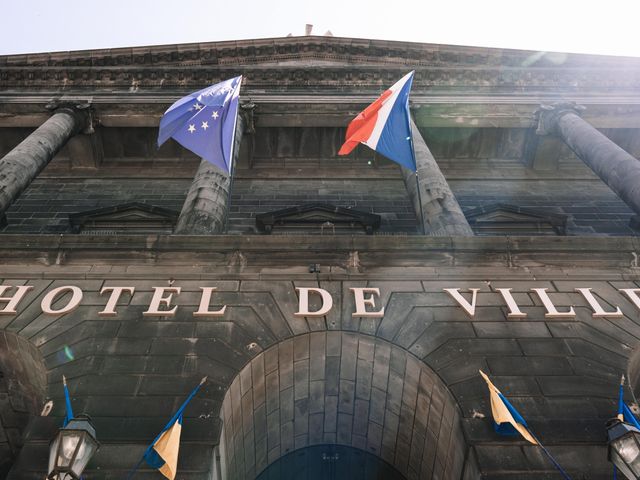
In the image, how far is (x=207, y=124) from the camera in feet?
39.2

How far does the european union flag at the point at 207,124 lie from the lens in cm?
1141

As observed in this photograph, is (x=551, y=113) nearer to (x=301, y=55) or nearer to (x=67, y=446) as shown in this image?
(x=301, y=55)

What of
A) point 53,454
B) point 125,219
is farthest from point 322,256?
point 125,219

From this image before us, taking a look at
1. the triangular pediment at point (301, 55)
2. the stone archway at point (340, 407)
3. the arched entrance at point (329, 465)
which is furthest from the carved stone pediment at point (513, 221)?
the arched entrance at point (329, 465)

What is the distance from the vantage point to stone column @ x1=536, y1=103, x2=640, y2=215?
12.6 metres

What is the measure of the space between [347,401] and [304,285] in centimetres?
210

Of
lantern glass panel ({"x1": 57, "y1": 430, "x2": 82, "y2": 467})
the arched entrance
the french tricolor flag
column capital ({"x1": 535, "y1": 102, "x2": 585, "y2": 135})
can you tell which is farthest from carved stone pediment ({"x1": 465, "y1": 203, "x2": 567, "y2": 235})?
lantern glass panel ({"x1": 57, "y1": 430, "x2": 82, "y2": 467})

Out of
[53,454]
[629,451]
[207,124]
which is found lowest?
[629,451]

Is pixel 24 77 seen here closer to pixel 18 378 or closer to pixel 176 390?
pixel 18 378

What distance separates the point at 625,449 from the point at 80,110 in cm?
1695

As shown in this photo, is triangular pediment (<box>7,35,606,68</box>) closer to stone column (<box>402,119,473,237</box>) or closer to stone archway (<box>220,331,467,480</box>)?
stone column (<box>402,119,473,237</box>)

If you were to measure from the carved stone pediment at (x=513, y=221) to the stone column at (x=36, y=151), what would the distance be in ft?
39.9

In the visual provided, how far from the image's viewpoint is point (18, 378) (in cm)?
843

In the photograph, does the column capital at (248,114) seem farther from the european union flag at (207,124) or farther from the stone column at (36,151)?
the stone column at (36,151)
